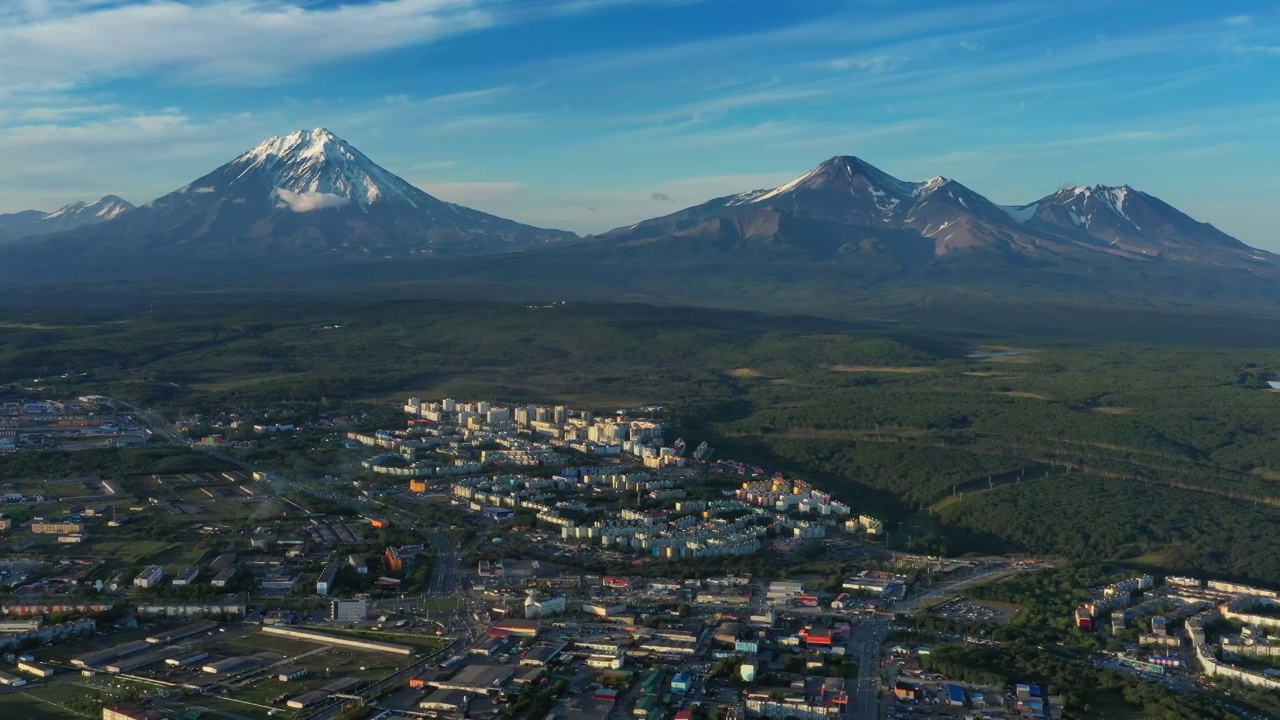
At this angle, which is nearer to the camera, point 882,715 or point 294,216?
point 882,715

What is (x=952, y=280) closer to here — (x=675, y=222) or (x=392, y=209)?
(x=675, y=222)

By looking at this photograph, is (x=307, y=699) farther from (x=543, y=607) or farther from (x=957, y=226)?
(x=957, y=226)

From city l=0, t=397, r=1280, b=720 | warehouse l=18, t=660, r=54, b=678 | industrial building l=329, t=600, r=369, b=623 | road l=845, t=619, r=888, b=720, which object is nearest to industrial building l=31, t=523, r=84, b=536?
city l=0, t=397, r=1280, b=720

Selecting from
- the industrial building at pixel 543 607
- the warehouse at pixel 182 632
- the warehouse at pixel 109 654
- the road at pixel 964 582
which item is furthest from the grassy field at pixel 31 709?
the road at pixel 964 582

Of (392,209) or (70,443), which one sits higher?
(392,209)

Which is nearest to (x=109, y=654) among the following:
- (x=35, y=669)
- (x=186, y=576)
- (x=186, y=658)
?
(x=35, y=669)

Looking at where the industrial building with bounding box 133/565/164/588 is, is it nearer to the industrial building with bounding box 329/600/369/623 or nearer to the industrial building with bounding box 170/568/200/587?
the industrial building with bounding box 170/568/200/587

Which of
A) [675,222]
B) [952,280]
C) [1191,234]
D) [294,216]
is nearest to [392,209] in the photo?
[294,216]
